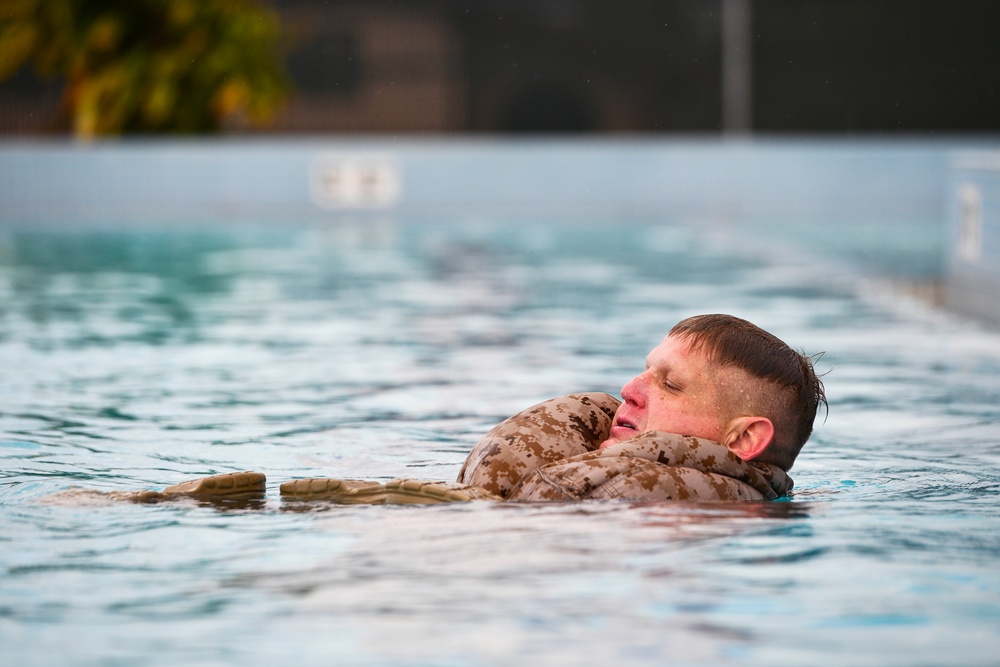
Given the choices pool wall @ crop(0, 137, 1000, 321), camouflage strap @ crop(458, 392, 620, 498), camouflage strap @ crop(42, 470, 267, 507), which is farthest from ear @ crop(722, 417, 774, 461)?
pool wall @ crop(0, 137, 1000, 321)

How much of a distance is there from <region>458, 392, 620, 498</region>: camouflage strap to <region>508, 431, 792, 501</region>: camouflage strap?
0.27ft

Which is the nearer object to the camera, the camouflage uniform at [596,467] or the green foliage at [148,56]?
the camouflage uniform at [596,467]

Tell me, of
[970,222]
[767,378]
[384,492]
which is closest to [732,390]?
[767,378]

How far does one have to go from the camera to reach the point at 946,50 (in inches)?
758

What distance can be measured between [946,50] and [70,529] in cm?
1751

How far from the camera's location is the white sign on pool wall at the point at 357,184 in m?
18.1

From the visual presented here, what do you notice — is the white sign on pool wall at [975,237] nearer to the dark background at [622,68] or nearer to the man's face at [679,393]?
the man's face at [679,393]

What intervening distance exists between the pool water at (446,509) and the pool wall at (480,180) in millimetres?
8156

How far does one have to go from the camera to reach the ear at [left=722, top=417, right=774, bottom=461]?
345 cm

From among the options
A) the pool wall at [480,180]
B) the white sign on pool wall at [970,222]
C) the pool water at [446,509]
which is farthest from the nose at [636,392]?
the pool wall at [480,180]

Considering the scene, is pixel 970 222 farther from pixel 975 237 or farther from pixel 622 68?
pixel 622 68

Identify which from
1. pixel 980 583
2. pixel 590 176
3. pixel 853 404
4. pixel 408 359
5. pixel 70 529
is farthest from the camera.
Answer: pixel 590 176

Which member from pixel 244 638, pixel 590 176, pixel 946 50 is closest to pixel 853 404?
pixel 244 638

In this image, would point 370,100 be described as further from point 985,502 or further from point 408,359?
point 985,502
